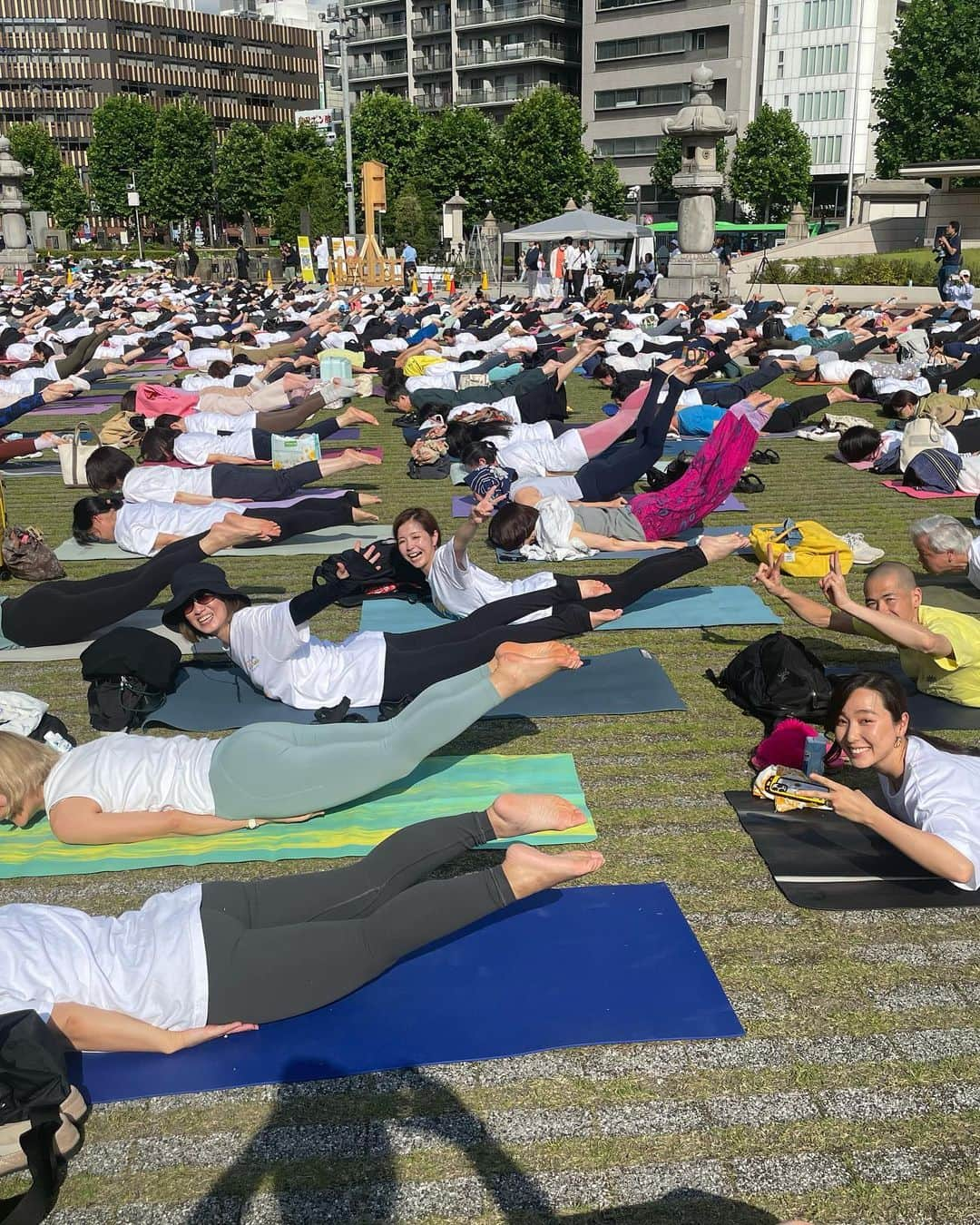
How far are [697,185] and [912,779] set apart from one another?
81.0ft

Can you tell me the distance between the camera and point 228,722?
219 inches

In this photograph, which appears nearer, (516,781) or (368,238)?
(516,781)

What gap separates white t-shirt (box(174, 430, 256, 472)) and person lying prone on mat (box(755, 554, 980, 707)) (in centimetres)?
665

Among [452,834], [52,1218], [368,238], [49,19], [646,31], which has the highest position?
[49,19]

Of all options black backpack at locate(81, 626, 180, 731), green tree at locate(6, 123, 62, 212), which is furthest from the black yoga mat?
green tree at locate(6, 123, 62, 212)

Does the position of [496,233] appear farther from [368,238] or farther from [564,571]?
[564,571]

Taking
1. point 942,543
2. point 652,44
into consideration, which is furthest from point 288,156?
point 942,543

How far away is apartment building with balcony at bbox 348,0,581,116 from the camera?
237 ft

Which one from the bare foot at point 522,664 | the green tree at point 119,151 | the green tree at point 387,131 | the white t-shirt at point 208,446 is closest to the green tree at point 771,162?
the green tree at point 387,131

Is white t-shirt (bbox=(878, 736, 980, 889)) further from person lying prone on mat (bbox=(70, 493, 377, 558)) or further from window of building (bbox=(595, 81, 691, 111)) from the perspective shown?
window of building (bbox=(595, 81, 691, 111))

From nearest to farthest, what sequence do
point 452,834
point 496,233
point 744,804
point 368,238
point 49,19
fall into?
point 452,834 → point 744,804 → point 368,238 → point 496,233 → point 49,19

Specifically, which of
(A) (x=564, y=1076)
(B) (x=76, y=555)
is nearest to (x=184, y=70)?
(B) (x=76, y=555)

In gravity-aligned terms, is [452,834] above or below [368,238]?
below

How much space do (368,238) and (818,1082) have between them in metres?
34.9
